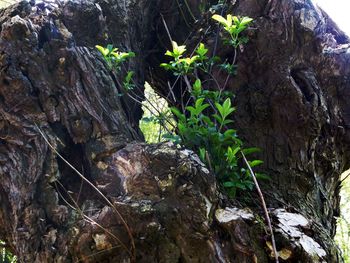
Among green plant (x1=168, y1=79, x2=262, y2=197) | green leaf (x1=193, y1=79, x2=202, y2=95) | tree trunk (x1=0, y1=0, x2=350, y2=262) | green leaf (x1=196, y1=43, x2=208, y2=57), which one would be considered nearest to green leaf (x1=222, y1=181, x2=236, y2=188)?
green plant (x1=168, y1=79, x2=262, y2=197)

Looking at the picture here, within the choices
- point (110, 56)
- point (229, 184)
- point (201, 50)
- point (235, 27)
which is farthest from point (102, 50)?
point (229, 184)

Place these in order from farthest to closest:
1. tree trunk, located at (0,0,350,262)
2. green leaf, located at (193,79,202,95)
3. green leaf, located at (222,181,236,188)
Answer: green leaf, located at (193,79,202,95) → green leaf, located at (222,181,236,188) → tree trunk, located at (0,0,350,262)

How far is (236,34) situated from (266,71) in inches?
10.0

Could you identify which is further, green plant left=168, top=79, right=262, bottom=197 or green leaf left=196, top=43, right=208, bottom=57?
green leaf left=196, top=43, right=208, bottom=57

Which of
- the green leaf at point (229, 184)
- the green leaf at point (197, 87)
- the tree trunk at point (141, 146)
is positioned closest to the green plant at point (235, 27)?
the tree trunk at point (141, 146)

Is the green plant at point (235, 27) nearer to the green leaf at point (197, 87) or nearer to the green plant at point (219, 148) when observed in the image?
the green leaf at point (197, 87)

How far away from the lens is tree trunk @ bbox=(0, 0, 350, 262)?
147 cm

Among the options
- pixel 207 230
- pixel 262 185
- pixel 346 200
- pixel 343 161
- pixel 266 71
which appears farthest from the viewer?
pixel 346 200

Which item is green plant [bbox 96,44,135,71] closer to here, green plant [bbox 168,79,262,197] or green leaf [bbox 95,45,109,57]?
green leaf [bbox 95,45,109,57]

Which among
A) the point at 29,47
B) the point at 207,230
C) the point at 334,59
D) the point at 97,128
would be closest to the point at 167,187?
the point at 207,230

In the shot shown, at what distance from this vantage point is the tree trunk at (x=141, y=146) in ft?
4.82

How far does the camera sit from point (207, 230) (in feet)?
4.74

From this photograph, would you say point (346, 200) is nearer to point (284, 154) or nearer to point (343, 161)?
point (343, 161)

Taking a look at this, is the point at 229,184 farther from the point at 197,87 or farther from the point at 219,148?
the point at 197,87
